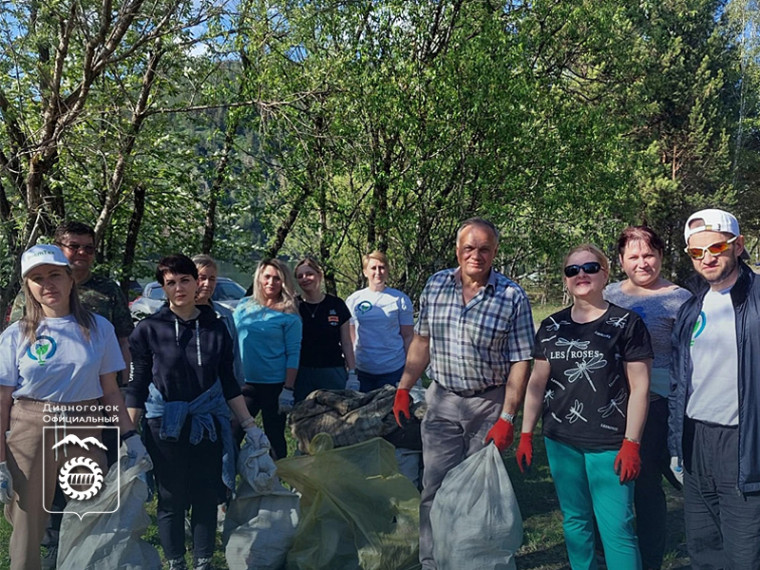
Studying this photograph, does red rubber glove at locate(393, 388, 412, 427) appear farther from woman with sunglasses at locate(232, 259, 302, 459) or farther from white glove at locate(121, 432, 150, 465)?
white glove at locate(121, 432, 150, 465)

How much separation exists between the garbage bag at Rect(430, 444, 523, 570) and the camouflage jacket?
197 centimetres

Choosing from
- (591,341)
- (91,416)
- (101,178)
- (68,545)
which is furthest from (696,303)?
(101,178)

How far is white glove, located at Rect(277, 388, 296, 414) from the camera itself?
430 cm

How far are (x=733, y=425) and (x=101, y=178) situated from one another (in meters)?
5.54

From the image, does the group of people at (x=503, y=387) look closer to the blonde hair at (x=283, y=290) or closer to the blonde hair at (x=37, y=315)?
the blonde hair at (x=37, y=315)

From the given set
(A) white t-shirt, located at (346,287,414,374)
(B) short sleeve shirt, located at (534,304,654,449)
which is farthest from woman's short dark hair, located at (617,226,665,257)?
(A) white t-shirt, located at (346,287,414,374)

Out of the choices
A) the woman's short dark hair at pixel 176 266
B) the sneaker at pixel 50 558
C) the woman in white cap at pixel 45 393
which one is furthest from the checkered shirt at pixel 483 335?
the sneaker at pixel 50 558

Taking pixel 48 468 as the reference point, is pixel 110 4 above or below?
above

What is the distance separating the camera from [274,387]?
4.41 m

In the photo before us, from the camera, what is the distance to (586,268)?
3.01 m

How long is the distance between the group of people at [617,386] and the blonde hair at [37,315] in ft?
4.95

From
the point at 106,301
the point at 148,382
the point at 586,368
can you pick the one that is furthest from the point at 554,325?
the point at 106,301

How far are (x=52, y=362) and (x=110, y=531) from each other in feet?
2.33

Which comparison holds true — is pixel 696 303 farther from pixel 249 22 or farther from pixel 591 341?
pixel 249 22
